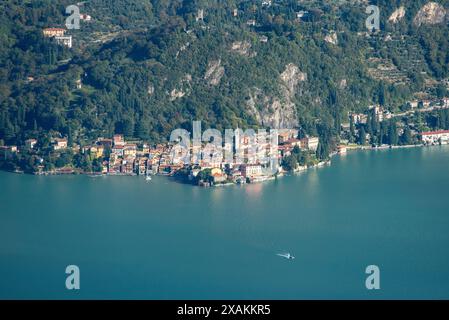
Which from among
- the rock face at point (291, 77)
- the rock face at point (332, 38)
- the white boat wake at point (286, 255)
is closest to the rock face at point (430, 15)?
the rock face at point (332, 38)

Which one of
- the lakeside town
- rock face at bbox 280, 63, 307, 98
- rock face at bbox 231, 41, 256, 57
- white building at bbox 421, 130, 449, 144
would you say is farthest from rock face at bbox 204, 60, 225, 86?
white building at bbox 421, 130, 449, 144

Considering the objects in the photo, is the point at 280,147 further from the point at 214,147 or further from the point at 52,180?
the point at 52,180

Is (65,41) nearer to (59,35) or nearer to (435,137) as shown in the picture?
(59,35)

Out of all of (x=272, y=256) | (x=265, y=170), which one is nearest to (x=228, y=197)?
(x=265, y=170)

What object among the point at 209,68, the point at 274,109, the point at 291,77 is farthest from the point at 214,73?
the point at 291,77

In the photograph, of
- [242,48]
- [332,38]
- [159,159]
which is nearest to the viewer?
[159,159]
